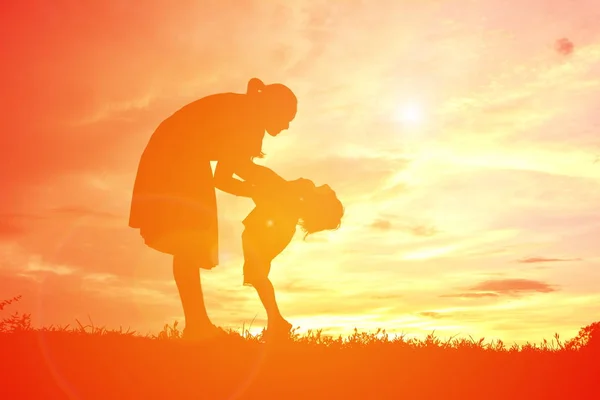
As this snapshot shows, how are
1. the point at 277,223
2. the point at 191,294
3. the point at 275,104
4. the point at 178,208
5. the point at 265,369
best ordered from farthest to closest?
the point at 277,223
the point at 275,104
the point at 191,294
the point at 178,208
the point at 265,369

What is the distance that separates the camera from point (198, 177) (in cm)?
947

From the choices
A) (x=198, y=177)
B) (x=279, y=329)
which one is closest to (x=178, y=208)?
(x=198, y=177)

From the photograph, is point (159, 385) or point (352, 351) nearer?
point (159, 385)

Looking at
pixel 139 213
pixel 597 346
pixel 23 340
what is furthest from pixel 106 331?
pixel 597 346

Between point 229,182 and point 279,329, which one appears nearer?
point 229,182

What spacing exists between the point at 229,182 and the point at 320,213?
4.19ft

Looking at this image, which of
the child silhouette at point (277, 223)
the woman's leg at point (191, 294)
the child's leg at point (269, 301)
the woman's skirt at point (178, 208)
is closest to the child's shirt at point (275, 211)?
the child silhouette at point (277, 223)

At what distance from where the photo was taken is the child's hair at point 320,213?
31.9 ft

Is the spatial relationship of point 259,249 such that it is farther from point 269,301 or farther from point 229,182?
point 229,182

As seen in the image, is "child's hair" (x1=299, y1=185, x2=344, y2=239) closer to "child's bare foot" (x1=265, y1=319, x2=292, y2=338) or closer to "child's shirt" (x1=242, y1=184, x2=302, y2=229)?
"child's shirt" (x1=242, y1=184, x2=302, y2=229)

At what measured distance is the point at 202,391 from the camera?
755 centimetres

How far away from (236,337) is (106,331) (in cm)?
187

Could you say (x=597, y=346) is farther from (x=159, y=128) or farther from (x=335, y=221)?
(x=159, y=128)

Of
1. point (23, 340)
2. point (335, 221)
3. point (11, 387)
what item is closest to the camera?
point (11, 387)
